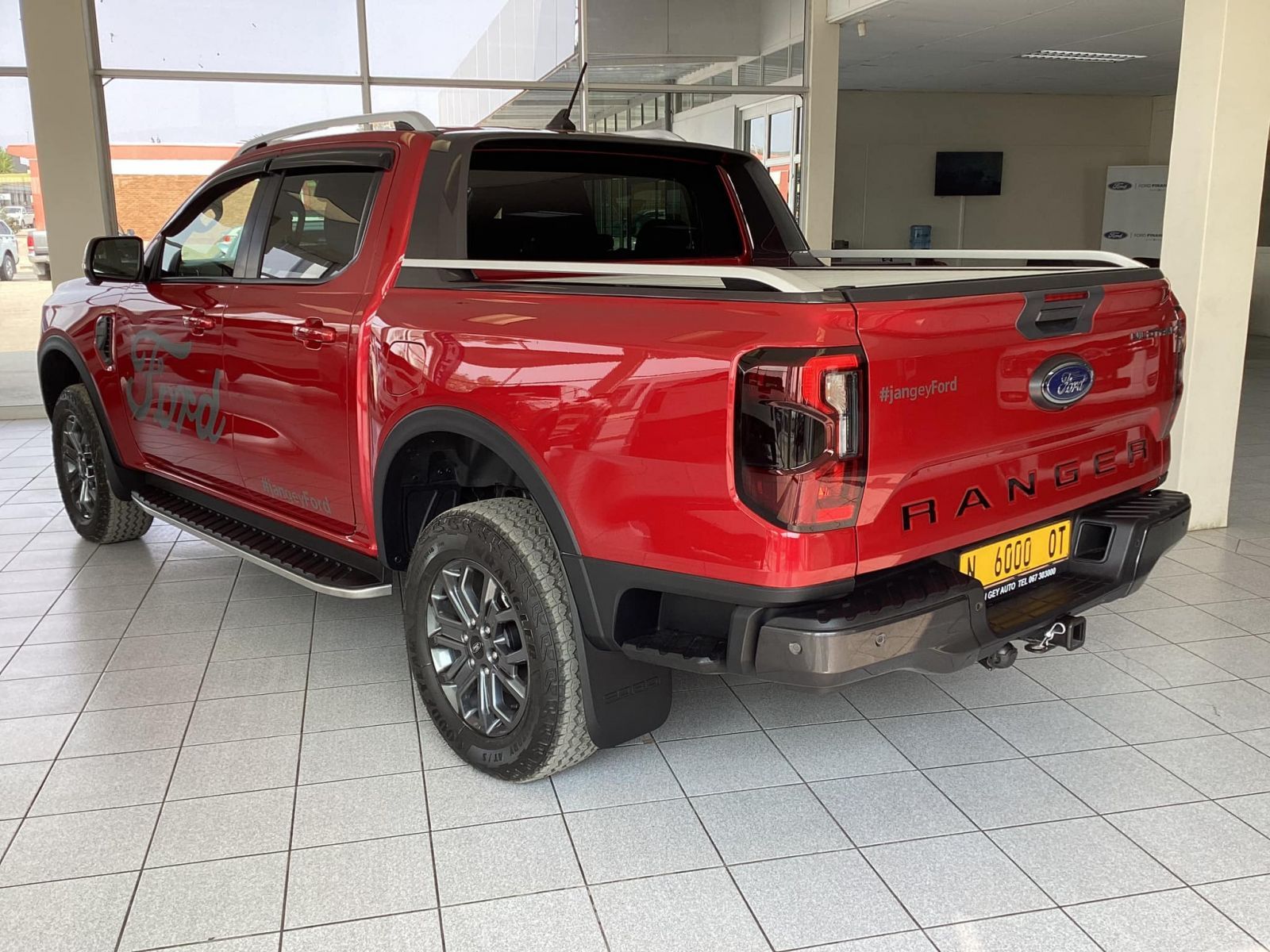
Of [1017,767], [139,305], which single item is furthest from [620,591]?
[139,305]

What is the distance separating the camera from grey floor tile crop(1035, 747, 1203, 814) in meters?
2.54

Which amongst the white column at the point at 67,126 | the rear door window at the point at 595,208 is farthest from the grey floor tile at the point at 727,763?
the white column at the point at 67,126

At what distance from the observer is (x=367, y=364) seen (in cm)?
283

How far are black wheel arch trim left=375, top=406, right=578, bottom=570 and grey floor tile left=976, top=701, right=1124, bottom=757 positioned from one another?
1.41 metres

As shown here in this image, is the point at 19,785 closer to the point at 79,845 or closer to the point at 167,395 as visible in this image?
the point at 79,845

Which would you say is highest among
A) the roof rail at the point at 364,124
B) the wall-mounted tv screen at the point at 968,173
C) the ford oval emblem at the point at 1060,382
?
the wall-mounted tv screen at the point at 968,173

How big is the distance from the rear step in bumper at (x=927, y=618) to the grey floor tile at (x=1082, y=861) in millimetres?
439

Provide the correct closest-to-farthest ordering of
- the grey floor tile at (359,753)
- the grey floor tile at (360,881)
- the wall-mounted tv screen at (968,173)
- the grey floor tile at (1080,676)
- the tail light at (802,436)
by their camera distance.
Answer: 1. the tail light at (802,436)
2. the grey floor tile at (360,881)
3. the grey floor tile at (359,753)
4. the grey floor tile at (1080,676)
5. the wall-mounted tv screen at (968,173)

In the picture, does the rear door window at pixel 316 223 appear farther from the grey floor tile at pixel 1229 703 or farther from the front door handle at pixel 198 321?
the grey floor tile at pixel 1229 703

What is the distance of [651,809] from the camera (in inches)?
99.8

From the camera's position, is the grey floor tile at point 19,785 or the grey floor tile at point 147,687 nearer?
the grey floor tile at point 19,785

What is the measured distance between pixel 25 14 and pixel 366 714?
751 cm

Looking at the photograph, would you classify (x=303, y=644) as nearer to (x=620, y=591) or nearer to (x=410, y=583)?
(x=410, y=583)

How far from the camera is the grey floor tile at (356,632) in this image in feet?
11.8
